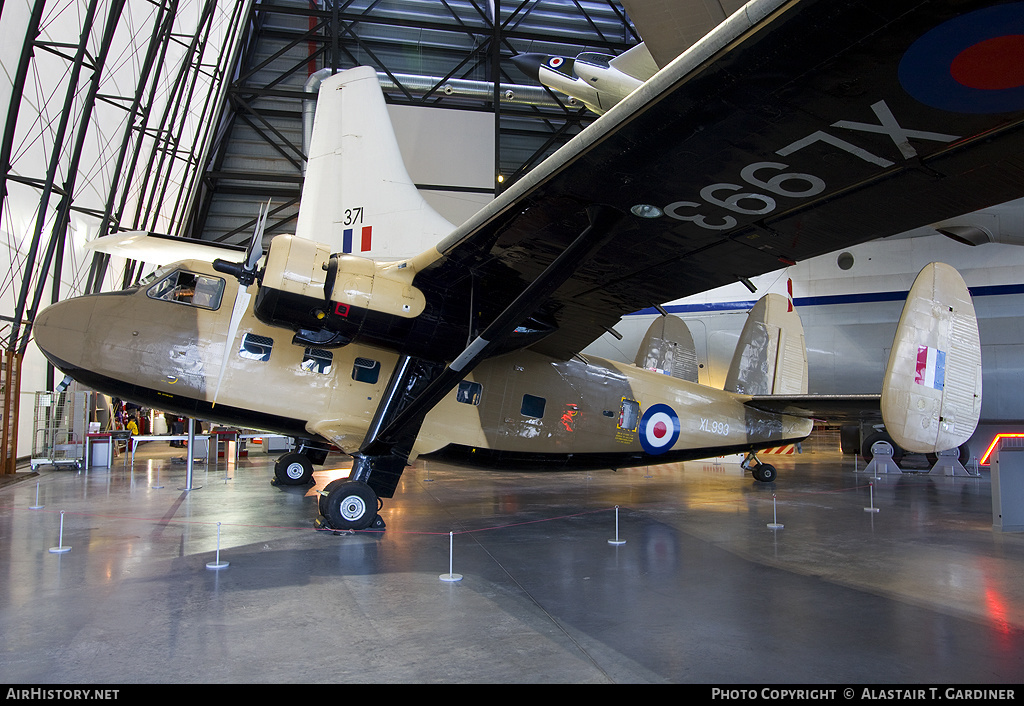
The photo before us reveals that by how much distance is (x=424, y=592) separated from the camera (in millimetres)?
5004

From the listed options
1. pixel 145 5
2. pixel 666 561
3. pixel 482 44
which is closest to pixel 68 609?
pixel 666 561

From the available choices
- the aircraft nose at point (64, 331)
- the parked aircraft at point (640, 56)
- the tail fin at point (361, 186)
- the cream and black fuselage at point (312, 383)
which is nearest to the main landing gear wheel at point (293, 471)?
the cream and black fuselage at point (312, 383)

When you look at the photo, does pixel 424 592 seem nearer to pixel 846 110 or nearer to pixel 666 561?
pixel 666 561

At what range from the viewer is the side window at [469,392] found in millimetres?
8430

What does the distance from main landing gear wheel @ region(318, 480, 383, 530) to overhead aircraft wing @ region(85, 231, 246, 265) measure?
20.4ft

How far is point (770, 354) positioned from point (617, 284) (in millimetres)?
7104

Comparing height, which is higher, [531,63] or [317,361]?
[531,63]

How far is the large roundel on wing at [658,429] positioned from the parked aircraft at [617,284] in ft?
0.11

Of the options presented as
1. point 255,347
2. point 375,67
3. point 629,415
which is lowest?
point 629,415

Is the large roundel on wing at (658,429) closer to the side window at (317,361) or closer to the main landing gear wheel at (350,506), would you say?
the main landing gear wheel at (350,506)

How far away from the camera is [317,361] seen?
781 cm

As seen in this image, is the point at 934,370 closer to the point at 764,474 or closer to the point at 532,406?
the point at 532,406

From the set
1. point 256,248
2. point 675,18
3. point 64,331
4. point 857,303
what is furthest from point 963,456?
point 64,331

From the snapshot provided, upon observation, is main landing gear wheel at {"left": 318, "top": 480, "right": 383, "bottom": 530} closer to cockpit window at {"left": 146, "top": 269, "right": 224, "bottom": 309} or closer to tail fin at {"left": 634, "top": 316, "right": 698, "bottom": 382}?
cockpit window at {"left": 146, "top": 269, "right": 224, "bottom": 309}
